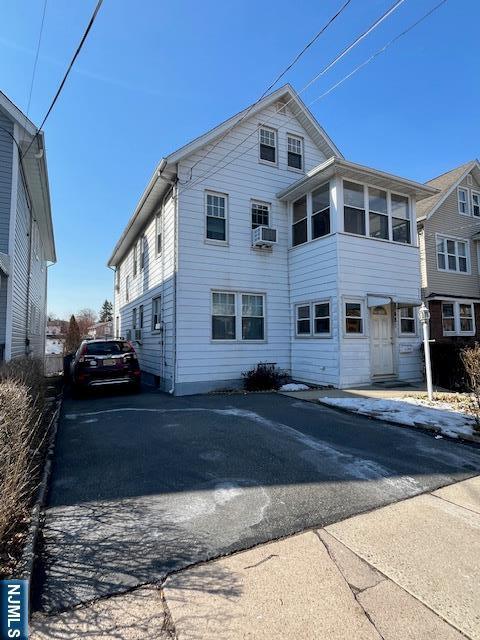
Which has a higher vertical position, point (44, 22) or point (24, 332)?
point (44, 22)

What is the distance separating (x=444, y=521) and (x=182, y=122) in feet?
36.6

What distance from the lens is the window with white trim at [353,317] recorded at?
418 inches

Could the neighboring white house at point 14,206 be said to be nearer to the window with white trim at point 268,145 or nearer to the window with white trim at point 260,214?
the window with white trim at point 260,214

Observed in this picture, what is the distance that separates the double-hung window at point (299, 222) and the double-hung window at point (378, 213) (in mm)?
2036

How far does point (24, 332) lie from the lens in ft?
39.1

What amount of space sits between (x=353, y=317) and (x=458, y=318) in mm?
8547

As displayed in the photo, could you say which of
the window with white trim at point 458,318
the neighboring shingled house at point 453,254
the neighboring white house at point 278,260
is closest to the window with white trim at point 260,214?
the neighboring white house at point 278,260

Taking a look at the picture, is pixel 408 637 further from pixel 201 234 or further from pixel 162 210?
pixel 162 210

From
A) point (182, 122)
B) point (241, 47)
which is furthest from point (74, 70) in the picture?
point (182, 122)

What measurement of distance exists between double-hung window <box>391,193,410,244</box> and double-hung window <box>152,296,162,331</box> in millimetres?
8116

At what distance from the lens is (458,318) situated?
1633cm

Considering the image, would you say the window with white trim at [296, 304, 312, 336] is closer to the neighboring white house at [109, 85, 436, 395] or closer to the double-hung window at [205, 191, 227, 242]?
the neighboring white house at [109, 85, 436, 395]


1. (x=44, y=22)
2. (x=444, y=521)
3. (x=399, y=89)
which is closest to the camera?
(x=444, y=521)

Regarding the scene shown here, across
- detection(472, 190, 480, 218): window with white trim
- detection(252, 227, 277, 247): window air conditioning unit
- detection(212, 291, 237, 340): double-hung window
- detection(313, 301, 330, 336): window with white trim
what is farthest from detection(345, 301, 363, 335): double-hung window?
detection(472, 190, 480, 218): window with white trim
